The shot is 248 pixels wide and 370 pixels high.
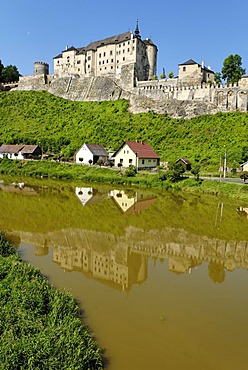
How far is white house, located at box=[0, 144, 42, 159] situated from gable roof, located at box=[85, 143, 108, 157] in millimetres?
11747

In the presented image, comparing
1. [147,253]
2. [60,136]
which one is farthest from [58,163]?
[147,253]

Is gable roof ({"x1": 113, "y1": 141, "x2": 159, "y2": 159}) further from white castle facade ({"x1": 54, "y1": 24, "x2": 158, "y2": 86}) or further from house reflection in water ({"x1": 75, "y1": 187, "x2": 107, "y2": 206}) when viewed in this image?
white castle facade ({"x1": 54, "y1": 24, "x2": 158, "y2": 86})

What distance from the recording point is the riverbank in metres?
32.5

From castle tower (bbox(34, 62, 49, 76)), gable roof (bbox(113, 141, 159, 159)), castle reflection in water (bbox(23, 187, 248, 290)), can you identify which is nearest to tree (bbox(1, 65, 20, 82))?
castle tower (bbox(34, 62, 49, 76))

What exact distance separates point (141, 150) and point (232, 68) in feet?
113

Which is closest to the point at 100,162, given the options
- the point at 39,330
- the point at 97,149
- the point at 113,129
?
the point at 97,149

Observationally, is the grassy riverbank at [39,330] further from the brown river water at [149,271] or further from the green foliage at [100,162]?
the green foliage at [100,162]

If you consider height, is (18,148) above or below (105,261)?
above

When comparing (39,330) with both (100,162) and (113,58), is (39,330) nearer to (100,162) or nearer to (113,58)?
(100,162)

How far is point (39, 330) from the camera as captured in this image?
712 cm

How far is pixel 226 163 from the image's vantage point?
4147cm

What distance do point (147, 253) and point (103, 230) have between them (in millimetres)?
4641

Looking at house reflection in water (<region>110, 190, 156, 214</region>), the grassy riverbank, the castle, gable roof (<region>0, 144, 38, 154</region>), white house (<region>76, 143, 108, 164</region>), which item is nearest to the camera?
the grassy riverbank

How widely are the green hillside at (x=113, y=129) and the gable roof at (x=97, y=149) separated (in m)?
2.15
